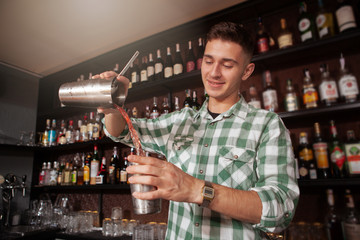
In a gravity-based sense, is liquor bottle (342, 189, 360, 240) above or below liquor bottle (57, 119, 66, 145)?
below

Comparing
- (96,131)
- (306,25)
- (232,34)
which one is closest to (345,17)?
(306,25)

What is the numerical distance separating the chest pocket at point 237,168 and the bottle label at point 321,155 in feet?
2.88

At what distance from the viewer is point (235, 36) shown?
0.95 metres

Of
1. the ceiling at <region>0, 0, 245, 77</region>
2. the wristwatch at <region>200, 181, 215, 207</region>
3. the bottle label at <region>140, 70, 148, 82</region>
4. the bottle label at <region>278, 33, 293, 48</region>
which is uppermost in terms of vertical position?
the ceiling at <region>0, 0, 245, 77</region>

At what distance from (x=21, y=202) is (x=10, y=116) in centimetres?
104

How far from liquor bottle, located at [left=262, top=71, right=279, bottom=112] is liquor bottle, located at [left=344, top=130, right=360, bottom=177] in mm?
460

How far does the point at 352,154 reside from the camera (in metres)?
1.41

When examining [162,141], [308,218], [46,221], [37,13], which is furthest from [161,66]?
[46,221]

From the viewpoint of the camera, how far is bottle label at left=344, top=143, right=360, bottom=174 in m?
1.38

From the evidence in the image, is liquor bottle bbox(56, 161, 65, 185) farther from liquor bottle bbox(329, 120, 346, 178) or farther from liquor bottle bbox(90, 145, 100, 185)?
liquor bottle bbox(329, 120, 346, 178)

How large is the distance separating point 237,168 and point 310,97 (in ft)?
3.29

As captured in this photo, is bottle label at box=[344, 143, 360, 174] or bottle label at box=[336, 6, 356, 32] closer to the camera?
bottle label at box=[344, 143, 360, 174]

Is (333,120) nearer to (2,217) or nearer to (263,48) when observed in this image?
(263,48)

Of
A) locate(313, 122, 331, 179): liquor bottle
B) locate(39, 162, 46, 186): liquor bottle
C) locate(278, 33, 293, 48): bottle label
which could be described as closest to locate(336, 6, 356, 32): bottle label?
locate(278, 33, 293, 48): bottle label
